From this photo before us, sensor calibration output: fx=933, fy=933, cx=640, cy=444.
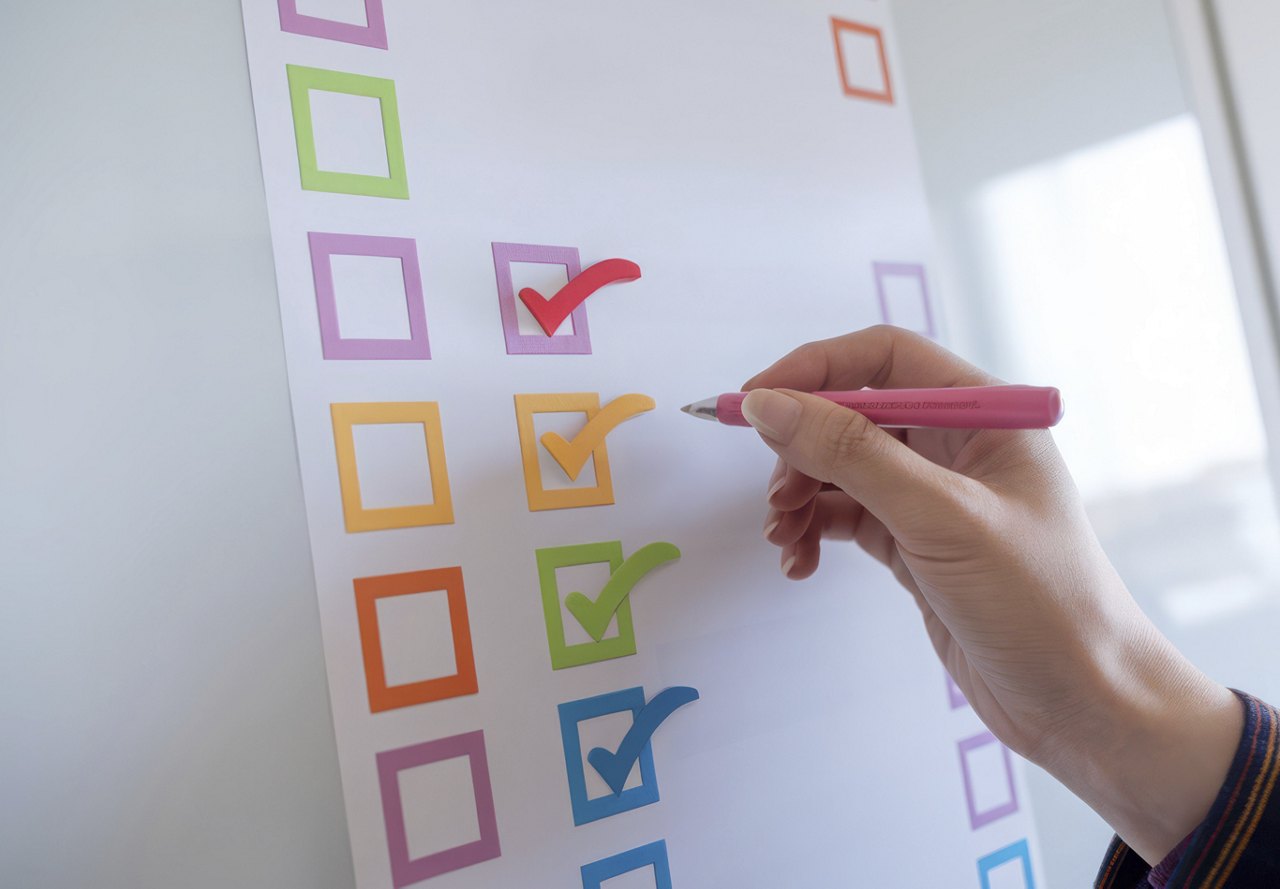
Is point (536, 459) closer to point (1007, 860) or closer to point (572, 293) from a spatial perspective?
point (572, 293)

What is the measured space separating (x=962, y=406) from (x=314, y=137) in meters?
0.39

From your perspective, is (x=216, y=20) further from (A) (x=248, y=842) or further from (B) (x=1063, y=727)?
(B) (x=1063, y=727)

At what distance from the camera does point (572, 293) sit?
59 centimetres

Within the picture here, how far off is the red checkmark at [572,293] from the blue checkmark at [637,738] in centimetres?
24

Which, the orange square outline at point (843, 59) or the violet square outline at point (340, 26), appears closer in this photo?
the violet square outline at point (340, 26)

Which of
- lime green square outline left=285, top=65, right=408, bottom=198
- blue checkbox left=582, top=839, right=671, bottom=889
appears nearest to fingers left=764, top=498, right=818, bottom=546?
blue checkbox left=582, top=839, right=671, bottom=889

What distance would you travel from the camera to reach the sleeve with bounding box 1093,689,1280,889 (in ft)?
1.63

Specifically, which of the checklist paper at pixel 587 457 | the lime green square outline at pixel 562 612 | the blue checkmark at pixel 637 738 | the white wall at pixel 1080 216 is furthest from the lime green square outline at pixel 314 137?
the white wall at pixel 1080 216

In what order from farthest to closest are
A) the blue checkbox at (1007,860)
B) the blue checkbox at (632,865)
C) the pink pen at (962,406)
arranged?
the blue checkbox at (1007,860)
the blue checkbox at (632,865)
the pink pen at (962,406)

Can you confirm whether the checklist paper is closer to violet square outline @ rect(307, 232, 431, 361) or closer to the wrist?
violet square outline @ rect(307, 232, 431, 361)

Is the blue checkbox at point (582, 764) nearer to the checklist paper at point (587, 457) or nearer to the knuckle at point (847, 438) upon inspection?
the checklist paper at point (587, 457)

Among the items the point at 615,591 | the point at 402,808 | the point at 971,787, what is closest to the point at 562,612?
the point at 615,591

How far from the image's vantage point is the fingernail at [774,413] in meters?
0.51

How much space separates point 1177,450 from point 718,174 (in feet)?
1.74
